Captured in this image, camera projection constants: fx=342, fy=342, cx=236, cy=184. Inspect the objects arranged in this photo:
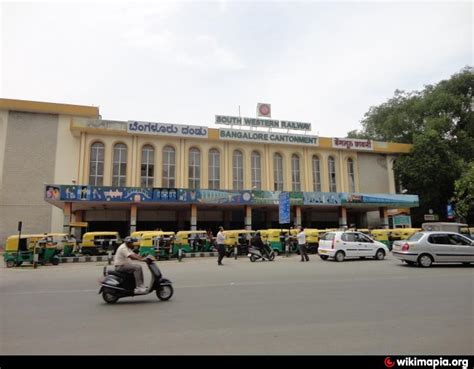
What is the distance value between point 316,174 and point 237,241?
57.0ft

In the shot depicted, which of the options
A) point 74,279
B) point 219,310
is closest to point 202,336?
point 219,310

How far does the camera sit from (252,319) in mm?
5926

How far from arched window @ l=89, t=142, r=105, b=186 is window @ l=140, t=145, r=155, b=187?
11.2 feet

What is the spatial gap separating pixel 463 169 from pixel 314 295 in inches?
1340

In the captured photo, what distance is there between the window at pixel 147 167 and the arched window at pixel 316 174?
1631 cm

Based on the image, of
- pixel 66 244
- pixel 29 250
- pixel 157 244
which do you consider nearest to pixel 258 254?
pixel 157 244

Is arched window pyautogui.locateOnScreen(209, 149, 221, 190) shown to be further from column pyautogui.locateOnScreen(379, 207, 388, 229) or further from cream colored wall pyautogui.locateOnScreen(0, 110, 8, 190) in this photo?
cream colored wall pyautogui.locateOnScreen(0, 110, 8, 190)

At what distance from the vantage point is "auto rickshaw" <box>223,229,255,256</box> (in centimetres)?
2077

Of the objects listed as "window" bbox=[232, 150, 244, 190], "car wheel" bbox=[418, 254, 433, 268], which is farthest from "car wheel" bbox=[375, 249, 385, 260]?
"window" bbox=[232, 150, 244, 190]

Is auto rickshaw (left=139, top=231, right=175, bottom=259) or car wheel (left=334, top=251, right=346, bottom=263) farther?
auto rickshaw (left=139, top=231, right=175, bottom=259)

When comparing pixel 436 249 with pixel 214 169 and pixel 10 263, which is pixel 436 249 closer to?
pixel 10 263

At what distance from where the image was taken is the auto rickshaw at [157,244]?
18.7 metres
